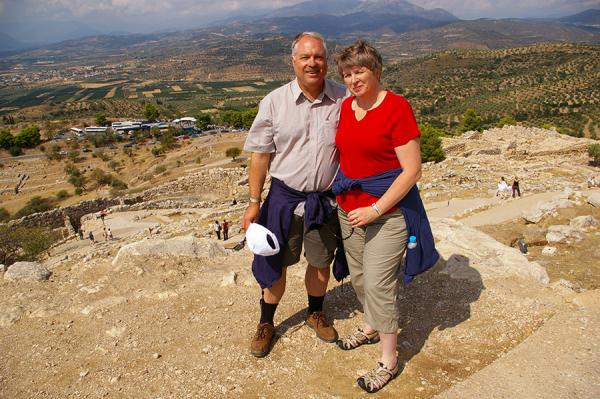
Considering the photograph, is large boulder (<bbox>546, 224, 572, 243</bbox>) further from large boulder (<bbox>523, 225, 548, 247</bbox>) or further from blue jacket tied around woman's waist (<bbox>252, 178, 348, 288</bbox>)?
blue jacket tied around woman's waist (<bbox>252, 178, 348, 288</bbox>)

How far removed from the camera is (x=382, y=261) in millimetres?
3432

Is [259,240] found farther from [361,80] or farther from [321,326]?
[361,80]

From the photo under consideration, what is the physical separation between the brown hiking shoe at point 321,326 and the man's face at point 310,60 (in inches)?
94.7

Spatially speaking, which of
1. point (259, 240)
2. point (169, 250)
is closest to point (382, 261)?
point (259, 240)

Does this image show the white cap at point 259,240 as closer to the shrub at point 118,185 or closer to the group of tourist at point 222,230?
the group of tourist at point 222,230

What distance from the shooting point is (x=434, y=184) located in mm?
18891

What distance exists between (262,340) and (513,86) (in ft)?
278

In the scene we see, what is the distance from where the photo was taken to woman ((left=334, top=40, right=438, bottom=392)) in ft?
10.2

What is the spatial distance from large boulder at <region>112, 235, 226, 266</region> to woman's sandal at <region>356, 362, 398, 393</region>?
153 inches

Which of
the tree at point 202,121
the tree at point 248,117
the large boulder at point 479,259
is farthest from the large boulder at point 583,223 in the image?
the tree at point 202,121

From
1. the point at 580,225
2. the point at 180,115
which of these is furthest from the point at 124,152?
the point at 580,225

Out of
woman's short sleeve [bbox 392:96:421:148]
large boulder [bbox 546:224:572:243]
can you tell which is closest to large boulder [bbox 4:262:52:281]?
woman's short sleeve [bbox 392:96:421:148]

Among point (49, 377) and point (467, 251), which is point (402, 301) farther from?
point (49, 377)

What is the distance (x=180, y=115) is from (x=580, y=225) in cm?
9262
